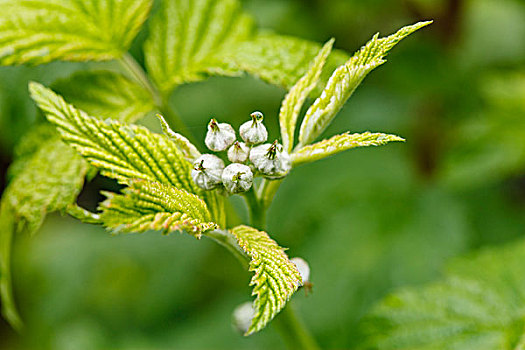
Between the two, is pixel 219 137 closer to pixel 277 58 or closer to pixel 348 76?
pixel 348 76

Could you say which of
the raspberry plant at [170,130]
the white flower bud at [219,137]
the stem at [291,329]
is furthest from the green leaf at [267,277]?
the stem at [291,329]

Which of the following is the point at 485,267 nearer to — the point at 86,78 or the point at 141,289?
the point at 86,78

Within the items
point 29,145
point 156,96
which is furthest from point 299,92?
point 29,145

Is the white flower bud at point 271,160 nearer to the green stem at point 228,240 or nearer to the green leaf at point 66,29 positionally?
the green stem at point 228,240

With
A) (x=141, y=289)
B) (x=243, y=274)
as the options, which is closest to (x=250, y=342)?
(x=243, y=274)

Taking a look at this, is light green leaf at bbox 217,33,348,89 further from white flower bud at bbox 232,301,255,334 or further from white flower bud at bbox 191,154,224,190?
white flower bud at bbox 232,301,255,334
